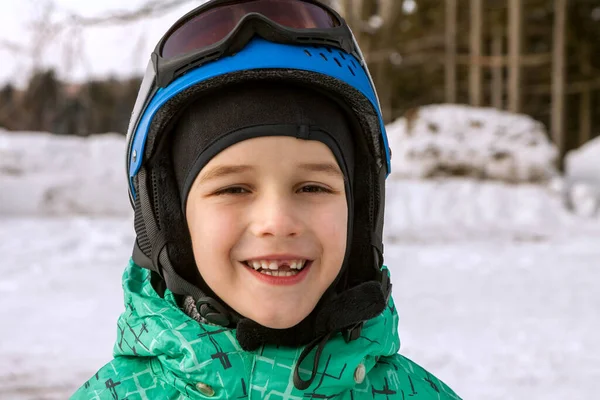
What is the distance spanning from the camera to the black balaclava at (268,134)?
1682 millimetres

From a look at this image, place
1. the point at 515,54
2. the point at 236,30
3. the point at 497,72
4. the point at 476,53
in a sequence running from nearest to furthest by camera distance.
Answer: the point at 236,30 < the point at 515,54 < the point at 476,53 < the point at 497,72

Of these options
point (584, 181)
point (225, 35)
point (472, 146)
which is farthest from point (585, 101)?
point (225, 35)

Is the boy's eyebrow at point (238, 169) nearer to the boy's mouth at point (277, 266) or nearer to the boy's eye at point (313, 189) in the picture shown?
the boy's eye at point (313, 189)

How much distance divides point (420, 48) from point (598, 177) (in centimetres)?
541

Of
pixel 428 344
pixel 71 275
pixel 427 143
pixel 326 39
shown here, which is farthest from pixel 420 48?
pixel 326 39

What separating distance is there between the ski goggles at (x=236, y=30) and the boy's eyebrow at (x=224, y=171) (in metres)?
0.32

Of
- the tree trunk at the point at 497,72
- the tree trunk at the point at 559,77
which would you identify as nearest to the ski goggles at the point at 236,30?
the tree trunk at the point at 559,77

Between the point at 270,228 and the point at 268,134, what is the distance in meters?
0.24

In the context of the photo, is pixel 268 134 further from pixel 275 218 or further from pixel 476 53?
pixel 476 53

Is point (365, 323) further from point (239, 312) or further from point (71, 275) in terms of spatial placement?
point (71, 275)

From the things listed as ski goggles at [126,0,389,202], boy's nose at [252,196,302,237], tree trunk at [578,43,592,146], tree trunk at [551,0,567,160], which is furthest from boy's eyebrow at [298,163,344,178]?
tree trunk at [578,43,592,146]

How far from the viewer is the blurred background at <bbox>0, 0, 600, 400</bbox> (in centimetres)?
400

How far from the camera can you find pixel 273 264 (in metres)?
1.62

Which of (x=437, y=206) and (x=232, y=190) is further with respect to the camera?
(x=437, y=206)
